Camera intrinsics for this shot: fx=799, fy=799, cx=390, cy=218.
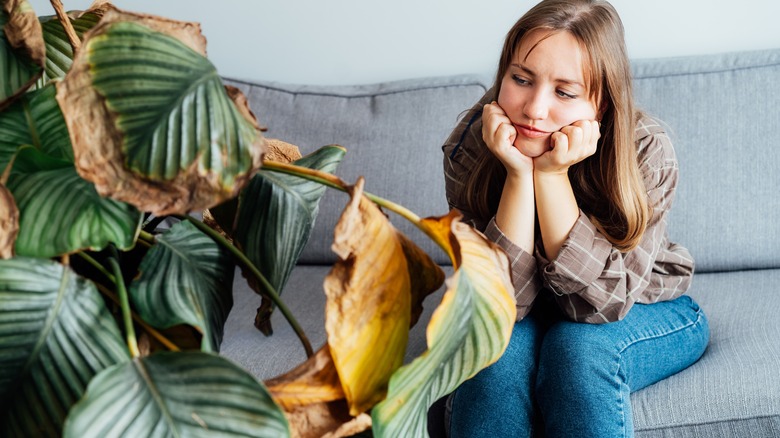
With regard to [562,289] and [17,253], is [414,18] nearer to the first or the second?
[562,289]

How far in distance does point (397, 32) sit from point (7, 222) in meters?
1.56

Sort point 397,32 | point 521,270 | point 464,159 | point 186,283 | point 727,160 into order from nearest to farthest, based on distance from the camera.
A: point 186,283, point 521,270, point 464,159, point 727,160, point 397,32

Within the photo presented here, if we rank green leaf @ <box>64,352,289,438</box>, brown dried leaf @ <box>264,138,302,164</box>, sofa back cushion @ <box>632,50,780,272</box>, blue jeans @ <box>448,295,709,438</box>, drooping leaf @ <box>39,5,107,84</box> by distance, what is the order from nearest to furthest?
green leaf @ <box>64,352,289,438</box> < drooping leaf @ <box>39,5,107,84</box> < brown dried leaf @ <box>264,138,302,164</box> < blue jeans @ <box>448,295,709,438</box> < sofa back cushion @ <box>632,50,780,272</box>

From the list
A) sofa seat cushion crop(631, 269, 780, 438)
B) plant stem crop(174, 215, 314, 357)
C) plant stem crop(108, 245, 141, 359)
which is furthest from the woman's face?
plant stem crop(108, 245, 141, 359)

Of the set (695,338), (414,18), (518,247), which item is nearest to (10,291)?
(518,247)

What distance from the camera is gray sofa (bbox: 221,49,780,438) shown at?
4.62 ft

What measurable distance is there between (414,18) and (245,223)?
4.49 ft

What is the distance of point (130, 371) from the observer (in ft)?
1.71

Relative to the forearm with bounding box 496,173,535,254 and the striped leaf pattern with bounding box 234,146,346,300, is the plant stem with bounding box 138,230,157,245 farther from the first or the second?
the forearm with bounding box 496,173,535,254

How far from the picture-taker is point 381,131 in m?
1.77

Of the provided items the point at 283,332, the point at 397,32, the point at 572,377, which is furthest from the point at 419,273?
the point at 397,32

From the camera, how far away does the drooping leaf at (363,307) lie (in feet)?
1.83

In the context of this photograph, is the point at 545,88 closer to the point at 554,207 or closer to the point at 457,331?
the point at 554,207

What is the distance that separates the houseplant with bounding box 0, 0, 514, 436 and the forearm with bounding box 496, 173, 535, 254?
645 millimetres
